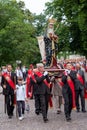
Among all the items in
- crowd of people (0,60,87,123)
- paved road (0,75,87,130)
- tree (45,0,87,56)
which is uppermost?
tree (45,0,87,56)

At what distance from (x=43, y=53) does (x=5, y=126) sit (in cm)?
550

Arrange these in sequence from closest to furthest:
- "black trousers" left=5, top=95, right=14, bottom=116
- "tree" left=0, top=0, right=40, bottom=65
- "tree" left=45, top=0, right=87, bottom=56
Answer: "black trousers" left=5, top=95, right=14, bottom=116 → "tree" left=45, top=0, right=87, bottom=56 → "tree" left=0, top=0, right=40, bottom=65

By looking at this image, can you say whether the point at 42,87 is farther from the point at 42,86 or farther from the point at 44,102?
the point at 44,102

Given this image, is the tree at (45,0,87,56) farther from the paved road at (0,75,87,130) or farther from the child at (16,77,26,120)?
the paved road at (0,75,87,130)

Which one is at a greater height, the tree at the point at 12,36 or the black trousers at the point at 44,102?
the tree at the point at 12,36

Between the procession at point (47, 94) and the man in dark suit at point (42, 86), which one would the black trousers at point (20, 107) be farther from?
the man in dark suit at point (42, 86)

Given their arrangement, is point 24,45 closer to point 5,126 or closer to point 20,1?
point 20,1

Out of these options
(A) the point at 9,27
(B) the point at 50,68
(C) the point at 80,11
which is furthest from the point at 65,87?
(A) the point at 9,27

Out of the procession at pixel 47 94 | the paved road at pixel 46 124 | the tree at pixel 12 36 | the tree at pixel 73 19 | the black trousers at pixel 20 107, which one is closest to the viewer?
the paved road at pixel 46 124

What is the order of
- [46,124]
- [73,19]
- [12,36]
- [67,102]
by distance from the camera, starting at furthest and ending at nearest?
[12,36], [73,19], [67,102], [46,124]

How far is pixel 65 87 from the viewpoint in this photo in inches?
552

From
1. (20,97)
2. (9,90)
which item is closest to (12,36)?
(9,90)

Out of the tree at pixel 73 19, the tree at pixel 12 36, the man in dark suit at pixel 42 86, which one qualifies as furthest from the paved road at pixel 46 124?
the tree at pixel 12 36

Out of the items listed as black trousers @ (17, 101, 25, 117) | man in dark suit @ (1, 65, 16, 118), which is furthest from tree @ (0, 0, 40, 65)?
black trousers @ (17, 101, 25, 117)
